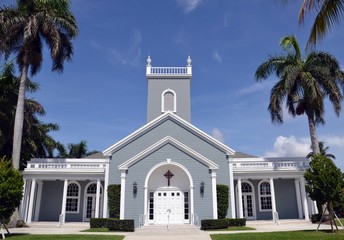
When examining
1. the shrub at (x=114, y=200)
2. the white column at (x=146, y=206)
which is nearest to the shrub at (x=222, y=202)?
the white column at (x=146, y=206)

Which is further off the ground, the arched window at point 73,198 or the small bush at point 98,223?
the arched window at point 73,198

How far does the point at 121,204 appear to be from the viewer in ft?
70.4

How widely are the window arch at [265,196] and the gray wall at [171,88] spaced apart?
9824 mm

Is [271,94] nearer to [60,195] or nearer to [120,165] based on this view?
[120,165]

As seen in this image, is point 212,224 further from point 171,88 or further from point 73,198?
point 171,88

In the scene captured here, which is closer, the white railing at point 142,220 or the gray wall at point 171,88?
the white railing at point 142,220

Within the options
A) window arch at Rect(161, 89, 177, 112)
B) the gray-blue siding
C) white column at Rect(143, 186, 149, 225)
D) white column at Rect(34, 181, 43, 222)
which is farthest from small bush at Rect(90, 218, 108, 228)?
window arch at Rect(161, 89, 177, 112)

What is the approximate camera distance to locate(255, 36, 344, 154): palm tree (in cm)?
2325

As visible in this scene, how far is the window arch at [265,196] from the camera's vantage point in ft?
86.1

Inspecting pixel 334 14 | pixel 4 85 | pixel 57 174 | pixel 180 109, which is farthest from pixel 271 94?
pixel 4 85

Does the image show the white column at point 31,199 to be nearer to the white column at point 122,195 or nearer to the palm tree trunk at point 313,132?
the white column at point 122,195

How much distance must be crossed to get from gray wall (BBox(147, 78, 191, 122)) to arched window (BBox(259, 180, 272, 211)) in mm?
9839

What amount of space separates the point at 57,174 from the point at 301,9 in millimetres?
22717

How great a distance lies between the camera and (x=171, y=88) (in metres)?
33.0
